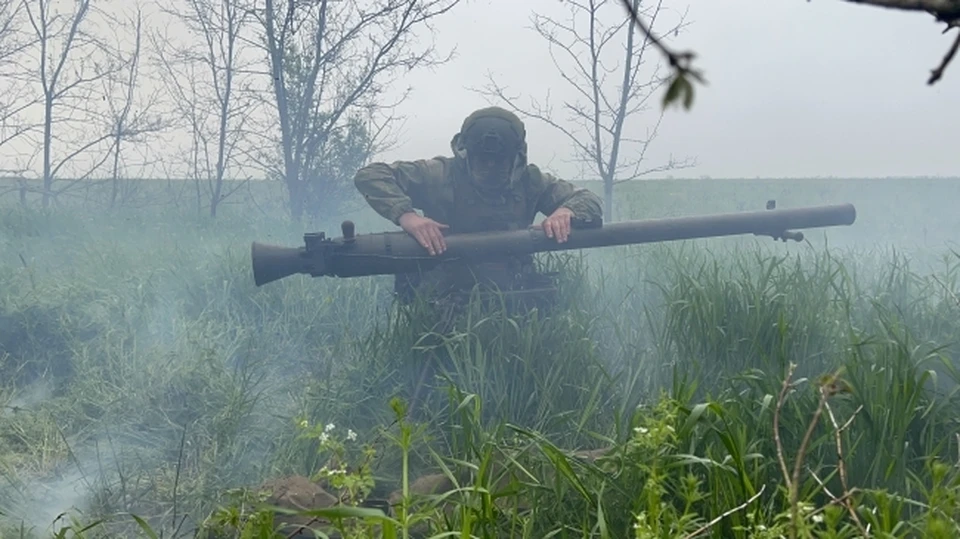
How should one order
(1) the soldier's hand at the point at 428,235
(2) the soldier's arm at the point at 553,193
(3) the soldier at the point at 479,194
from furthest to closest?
1. (2) the soldier's arm at the point at 553,193
2. (3) the soldier at the point at 479,194
3. (1) the soldier's hand at the point at 428,235

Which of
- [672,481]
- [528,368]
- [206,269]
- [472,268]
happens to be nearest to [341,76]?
[206,269]

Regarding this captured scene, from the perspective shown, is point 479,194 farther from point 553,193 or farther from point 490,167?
point 553,193

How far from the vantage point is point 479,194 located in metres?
4.21

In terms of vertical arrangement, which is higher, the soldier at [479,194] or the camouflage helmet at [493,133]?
the camouflage helmet at [493,133]

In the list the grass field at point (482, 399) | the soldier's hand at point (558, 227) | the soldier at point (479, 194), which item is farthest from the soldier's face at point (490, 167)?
the grass field at point (482, 399)

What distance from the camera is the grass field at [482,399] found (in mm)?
1718

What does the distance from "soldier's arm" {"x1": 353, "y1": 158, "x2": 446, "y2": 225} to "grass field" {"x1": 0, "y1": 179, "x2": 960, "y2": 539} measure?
1.95 feet

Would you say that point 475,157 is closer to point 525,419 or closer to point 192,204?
point 525,419

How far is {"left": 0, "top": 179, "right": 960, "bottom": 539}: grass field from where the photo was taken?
1718 mm

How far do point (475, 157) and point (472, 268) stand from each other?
615mm

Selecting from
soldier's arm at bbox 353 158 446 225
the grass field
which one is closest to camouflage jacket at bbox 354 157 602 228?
soldier's arm at bbox 353 158 446 225

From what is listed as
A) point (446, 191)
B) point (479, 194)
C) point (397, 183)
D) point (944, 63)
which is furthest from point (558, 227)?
point (944, 63)

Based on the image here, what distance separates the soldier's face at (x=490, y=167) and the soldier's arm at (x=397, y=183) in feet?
0.73

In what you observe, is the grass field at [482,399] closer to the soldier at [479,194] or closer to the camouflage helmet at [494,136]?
the soldier at [479,194]
